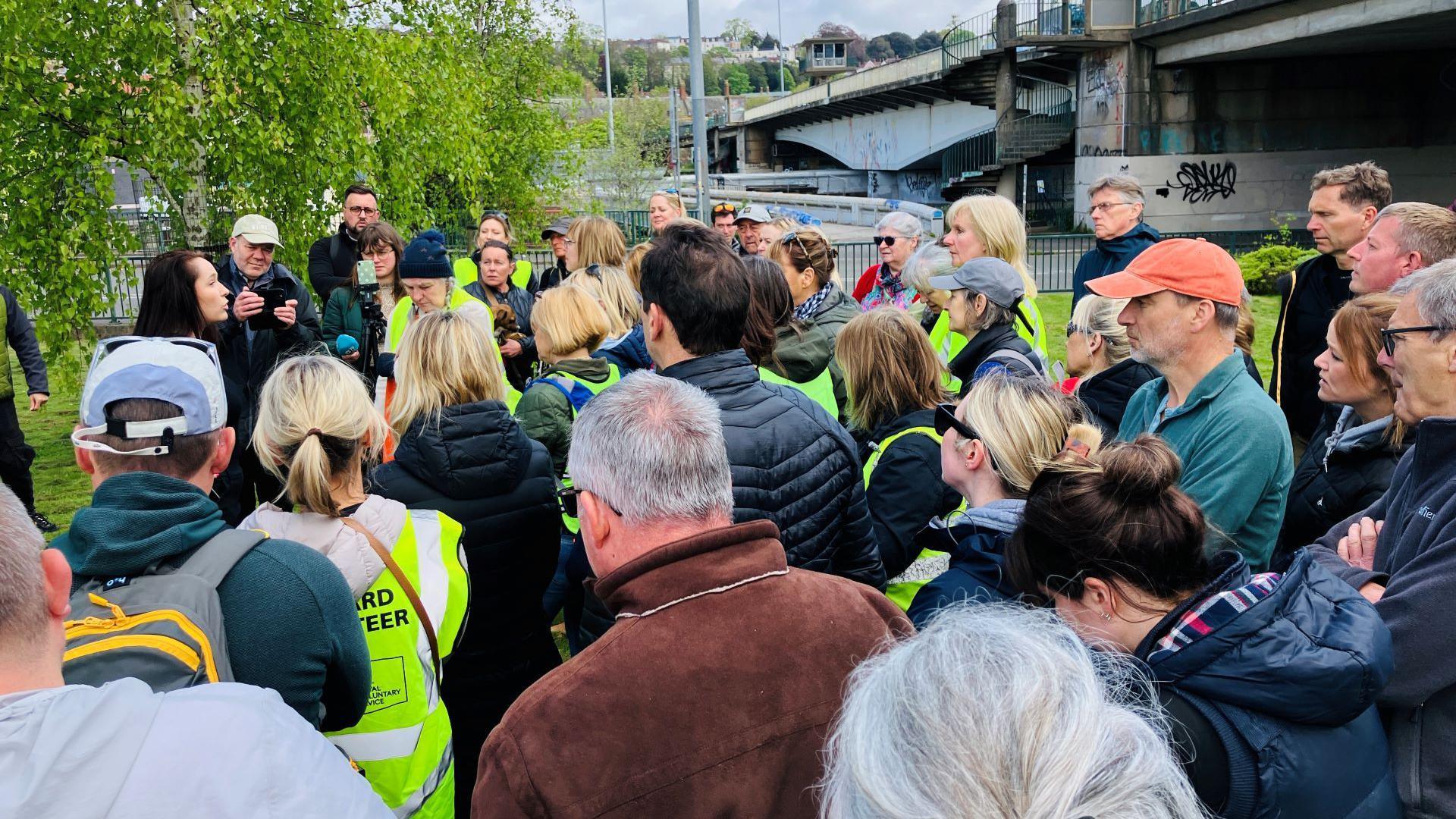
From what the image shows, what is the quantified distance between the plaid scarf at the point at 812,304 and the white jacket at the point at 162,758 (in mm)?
4480

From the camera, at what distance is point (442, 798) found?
3027 mm

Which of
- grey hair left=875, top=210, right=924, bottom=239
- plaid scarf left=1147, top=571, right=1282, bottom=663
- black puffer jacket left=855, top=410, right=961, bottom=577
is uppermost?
grey hair left=875, top=210, right=924, bottom=239

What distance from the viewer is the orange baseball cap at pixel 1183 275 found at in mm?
3410

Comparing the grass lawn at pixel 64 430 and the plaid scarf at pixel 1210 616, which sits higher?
the plaid scarf at pixel 1210 616

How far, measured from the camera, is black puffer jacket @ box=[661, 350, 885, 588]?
2875 millimetres

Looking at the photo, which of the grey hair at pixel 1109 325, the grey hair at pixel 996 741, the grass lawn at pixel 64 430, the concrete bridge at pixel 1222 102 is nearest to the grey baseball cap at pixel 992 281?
the grey hair at pixel 1109 325

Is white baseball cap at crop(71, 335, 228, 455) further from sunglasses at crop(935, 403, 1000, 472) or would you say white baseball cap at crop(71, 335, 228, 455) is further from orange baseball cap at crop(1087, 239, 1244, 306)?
orange baseball cap at crop(1087, 239, 1244, 306)

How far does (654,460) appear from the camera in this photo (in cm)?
199

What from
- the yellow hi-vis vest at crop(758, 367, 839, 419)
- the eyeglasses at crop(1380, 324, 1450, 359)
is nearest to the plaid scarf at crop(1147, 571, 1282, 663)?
the eyeglasses at crop(1380, 324, 1450, 359)

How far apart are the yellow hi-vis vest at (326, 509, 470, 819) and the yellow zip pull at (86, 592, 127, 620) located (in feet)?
2.88

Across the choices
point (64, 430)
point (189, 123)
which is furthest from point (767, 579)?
point (64, 430)

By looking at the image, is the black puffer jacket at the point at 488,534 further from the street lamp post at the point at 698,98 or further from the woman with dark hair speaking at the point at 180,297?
the street lamp post at the point at 698,98

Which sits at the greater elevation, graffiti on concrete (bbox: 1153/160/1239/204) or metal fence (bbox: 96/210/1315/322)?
graffiti on concrete (bbox: 1153/160/1239/204)

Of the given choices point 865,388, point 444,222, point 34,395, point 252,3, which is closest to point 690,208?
point 444,222
